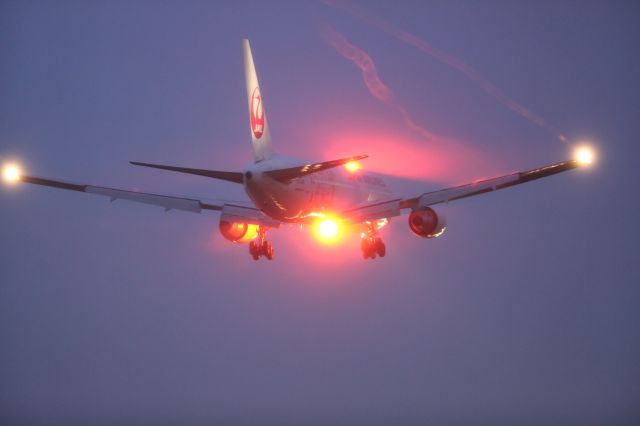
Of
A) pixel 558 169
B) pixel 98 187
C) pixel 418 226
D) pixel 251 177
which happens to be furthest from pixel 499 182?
pixel 98 187

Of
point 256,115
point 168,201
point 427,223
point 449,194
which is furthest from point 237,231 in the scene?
point 449,194

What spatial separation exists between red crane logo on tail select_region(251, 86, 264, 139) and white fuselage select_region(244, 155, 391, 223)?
202 cm

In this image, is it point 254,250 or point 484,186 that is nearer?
point 484,186

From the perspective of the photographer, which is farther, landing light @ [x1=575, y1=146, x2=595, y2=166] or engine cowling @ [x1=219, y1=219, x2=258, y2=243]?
engine cowling @ [x1=219, y1=219, x2=258, y2=243]

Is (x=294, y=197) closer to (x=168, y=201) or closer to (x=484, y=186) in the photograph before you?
(x=168, y=201)

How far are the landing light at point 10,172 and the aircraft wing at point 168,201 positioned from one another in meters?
1.42

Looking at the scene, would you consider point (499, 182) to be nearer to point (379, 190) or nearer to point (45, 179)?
point (379, 190)

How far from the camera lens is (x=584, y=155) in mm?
42688

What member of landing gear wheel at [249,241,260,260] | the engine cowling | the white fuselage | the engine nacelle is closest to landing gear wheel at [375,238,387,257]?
the white fuselage

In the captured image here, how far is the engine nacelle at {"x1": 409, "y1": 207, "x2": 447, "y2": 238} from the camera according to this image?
53.5 m

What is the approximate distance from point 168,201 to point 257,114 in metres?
6.69

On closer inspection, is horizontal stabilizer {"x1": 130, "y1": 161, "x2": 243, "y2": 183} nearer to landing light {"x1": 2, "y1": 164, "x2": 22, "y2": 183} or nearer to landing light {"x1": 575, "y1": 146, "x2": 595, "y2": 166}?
landing light {"x1": 2, "y1": 164, "x2": 22, "y2": 183}

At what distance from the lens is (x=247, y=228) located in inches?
2261

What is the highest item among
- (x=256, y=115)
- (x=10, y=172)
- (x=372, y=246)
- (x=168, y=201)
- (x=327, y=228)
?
(x=256, y=115)
